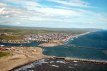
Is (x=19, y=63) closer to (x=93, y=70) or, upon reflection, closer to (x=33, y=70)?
(x=33, y=70)

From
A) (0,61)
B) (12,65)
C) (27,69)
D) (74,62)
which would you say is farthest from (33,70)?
(74,62)

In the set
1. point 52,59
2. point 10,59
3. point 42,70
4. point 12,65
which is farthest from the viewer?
point 52,59

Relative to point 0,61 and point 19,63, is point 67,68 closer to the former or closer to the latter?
point 19,63

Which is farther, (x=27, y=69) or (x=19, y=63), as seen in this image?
(x=19, y=63)

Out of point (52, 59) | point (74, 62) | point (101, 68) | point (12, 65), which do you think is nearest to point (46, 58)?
point (52, 59)

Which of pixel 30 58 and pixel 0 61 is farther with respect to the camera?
pixel 30 58

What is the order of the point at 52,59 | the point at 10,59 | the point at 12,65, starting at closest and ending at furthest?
the point at 12,65 < the point at 10,59 < the point at 52,59

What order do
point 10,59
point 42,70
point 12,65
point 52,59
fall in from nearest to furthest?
1. point 42,70
2. point 12,65
3. point 10,59
4. point 52,59

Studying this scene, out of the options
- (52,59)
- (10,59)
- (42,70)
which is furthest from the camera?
(52,59)
